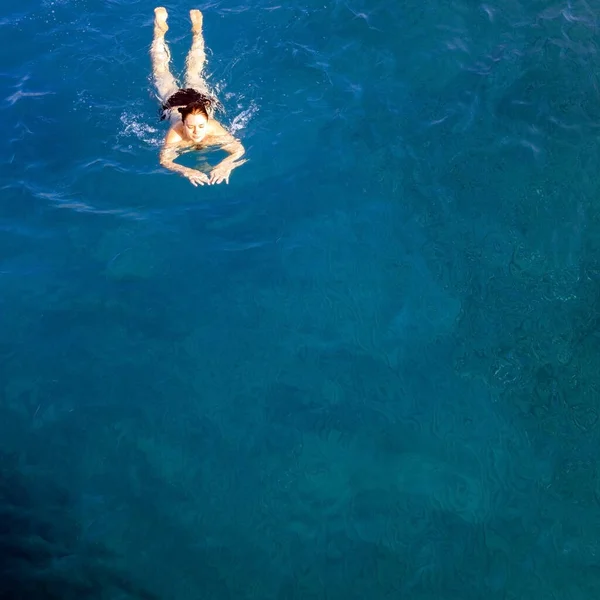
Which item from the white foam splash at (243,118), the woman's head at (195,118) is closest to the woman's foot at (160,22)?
the white foam splash at (243,118)

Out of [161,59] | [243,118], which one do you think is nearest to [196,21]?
[161,59]

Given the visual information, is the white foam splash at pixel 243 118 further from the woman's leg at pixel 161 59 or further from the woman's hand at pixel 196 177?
the woman's hand at pixel 196 177

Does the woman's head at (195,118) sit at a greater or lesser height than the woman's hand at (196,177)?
greater

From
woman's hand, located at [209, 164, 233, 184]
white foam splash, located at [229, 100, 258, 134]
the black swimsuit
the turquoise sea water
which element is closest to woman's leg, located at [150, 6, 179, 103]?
the turquoise sea water

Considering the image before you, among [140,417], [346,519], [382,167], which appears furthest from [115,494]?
[382,167]

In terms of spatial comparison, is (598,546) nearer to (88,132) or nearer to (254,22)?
(88,132)

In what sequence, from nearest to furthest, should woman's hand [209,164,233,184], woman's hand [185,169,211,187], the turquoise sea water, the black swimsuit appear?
the turquoise sea water < woman's hand [185,169,211,187] < woman's hand [209,164,233,184] < the black swimsuit

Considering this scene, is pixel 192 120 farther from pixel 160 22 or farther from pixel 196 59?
pixel 160 22

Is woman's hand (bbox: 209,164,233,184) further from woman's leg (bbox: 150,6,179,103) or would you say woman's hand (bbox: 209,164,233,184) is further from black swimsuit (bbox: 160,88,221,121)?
woman's leg (bbox: 150,6,179,103)

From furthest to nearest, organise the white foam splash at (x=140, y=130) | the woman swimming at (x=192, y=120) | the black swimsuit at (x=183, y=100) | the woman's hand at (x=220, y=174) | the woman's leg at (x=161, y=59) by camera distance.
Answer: the woman's leg at (x=161, y=59)
the white foam splash at (x=140, y=130)
the black swimsuit at (x=183, y=100)
the woman's hand at (x=220, y=174)
the woman swimming at (x=192, y=120)
